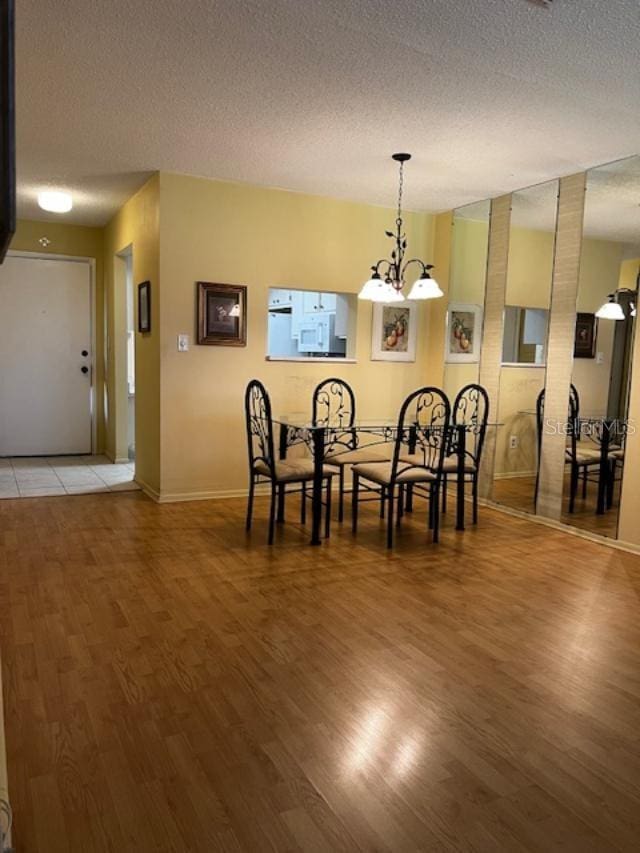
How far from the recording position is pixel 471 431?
4.61 meters

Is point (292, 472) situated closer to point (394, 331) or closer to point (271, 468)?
point (271, 468)

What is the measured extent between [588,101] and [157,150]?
8.23 feet

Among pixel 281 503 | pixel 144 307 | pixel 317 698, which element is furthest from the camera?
pixel 144 307

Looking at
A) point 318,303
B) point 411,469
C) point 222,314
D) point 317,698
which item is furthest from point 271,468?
point 318,303

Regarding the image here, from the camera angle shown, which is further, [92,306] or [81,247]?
[92,306]

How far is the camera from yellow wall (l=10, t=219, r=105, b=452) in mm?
6027

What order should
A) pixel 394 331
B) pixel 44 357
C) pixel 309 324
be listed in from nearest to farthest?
pixel 394 331, pixel 44 357, pixel 309 324

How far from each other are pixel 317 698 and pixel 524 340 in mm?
3318

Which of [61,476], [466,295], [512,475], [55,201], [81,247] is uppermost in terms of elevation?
[55,201]

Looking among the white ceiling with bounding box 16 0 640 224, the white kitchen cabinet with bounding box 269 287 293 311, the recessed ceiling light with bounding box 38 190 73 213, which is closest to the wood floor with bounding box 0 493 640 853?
the white ceiling with bounding box 16 0 640 224

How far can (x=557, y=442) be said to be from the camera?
14.1 ft

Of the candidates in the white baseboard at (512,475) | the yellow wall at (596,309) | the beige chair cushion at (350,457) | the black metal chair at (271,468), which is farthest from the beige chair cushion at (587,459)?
the black metal chair at (271,468)

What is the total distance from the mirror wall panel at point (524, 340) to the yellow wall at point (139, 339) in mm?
2623

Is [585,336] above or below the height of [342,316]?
below
